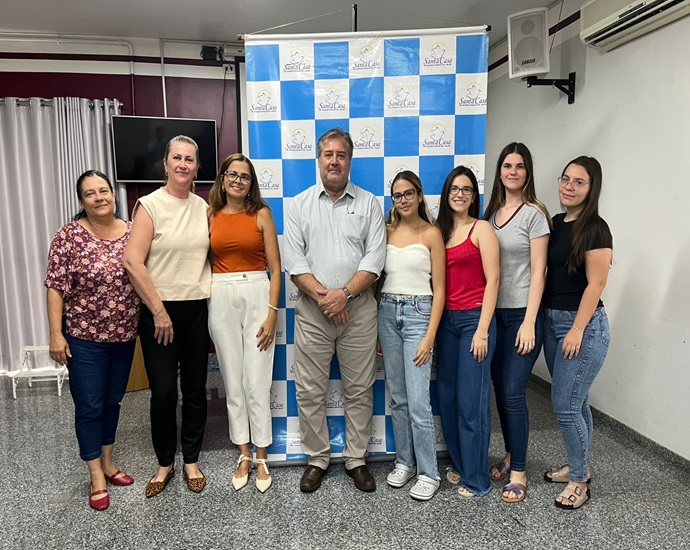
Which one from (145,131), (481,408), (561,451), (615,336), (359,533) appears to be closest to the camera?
(359,533)

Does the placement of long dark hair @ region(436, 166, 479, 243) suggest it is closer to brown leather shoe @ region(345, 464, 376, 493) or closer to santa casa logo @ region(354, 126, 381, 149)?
santa casa logo @ region(354, 126, 381, 149)

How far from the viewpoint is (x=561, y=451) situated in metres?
2.75

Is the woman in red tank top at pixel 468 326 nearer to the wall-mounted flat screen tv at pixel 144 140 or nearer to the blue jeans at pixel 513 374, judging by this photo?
the blue jeans at pixel 513 374

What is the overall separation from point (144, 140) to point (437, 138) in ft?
9.74

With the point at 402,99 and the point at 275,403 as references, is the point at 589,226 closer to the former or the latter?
the point at 402,99

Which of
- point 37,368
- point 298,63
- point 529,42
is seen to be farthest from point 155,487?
point 529,42

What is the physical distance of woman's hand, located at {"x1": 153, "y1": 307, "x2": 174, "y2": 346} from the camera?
2.15 m

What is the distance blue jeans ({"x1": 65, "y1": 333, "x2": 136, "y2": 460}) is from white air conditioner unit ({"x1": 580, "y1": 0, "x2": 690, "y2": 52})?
3.20m

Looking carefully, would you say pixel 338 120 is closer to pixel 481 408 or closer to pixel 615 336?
pixel 481 408

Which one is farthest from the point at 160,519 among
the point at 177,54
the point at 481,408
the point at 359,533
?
the point at 177,54

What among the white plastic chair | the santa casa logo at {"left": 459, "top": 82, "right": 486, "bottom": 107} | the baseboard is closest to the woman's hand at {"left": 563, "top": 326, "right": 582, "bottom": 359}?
the baseboard

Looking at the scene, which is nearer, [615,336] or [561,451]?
[561,451]

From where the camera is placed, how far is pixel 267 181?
2.47 meters

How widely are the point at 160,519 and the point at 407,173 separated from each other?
2.00m
